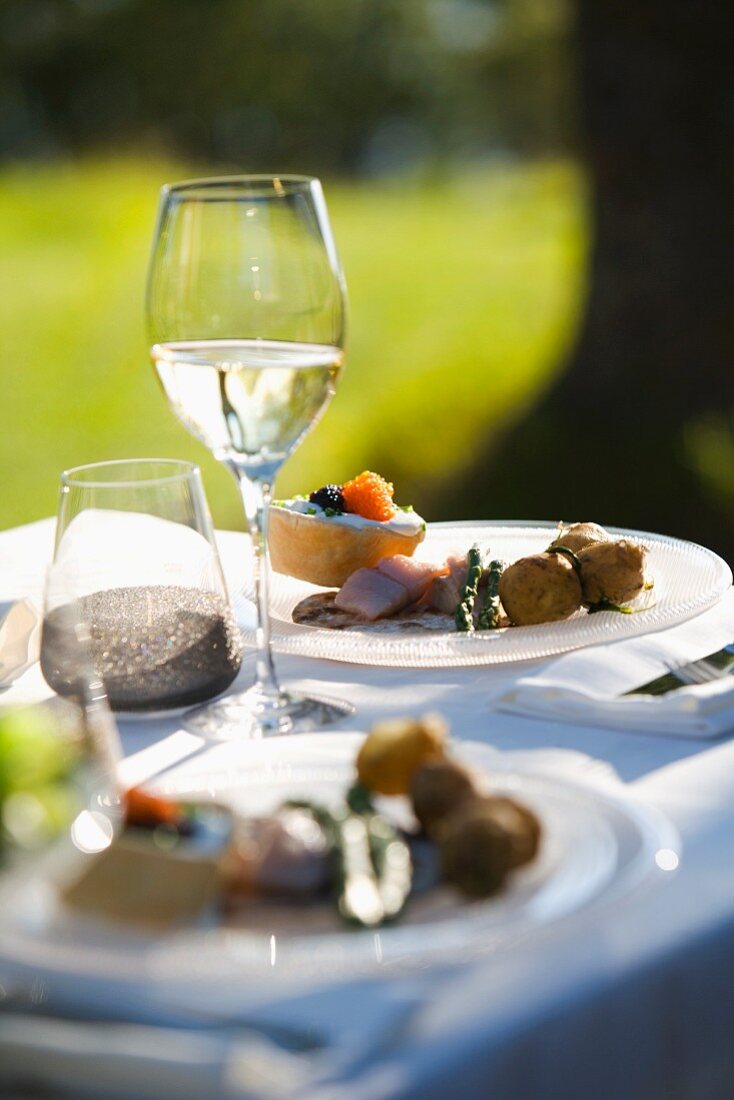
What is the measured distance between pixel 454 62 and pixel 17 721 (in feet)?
40.0

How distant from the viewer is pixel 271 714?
1.41 meters

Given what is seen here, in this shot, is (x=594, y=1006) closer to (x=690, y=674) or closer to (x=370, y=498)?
(x=690, y=674)

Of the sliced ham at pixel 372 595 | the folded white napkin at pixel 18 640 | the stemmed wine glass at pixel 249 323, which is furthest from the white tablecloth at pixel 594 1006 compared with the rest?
the folded white napkin at pixel 18 640

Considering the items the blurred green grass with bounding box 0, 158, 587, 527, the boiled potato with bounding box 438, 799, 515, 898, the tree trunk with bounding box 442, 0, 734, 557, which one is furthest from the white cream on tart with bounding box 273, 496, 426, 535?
the blurred green grass with bounding box 0, 158, 587, 527

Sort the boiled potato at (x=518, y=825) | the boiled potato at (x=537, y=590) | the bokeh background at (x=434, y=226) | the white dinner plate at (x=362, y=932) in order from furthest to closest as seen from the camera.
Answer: the bokeh background at (x=434, y=226)
the boiled potato at (x=537, y=590)
the boiled potato at (x=518, y=825)
the white dinner plate at (x=362, y=932)

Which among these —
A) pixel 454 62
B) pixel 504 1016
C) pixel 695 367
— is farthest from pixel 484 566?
pixel 454 62

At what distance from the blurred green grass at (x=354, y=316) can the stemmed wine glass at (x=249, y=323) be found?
5.93 metres

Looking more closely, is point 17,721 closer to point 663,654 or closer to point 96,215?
point 663,654

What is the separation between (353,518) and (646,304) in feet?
14.2

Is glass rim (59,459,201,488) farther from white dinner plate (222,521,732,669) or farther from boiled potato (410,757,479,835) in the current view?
boiled potato (410,757,479,835)

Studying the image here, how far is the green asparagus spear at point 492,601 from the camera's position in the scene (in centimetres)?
171

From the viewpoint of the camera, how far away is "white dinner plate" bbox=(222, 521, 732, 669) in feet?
5.07

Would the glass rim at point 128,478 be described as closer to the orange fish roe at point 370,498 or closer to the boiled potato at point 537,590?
the boiled potato at point 537,590

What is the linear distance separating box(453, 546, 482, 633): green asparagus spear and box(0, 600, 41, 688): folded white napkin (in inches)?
20.0
